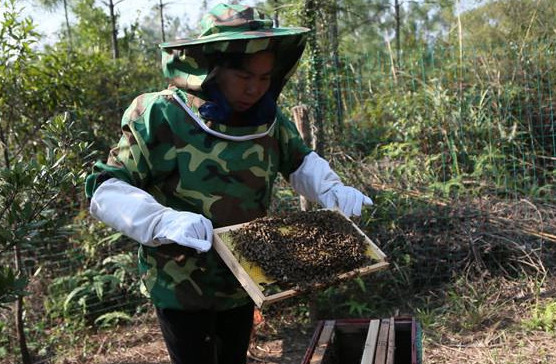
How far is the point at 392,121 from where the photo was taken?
5.61m

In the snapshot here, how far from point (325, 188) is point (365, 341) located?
98cm

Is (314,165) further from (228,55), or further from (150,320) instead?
(150,320)

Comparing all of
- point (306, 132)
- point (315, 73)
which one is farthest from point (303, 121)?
point (315, 73)

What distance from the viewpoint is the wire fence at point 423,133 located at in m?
4.25

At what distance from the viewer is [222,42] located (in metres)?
1.68

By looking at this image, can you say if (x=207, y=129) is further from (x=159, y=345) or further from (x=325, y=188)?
(x=159, y=345)

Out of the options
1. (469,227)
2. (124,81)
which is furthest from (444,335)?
(124,81)

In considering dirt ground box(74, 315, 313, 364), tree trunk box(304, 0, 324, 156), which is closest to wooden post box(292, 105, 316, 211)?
tree trunk box(304, 0, 324, 156)

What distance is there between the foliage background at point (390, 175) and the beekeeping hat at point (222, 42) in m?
0.89

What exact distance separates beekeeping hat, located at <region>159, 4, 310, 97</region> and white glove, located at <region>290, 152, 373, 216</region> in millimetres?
487

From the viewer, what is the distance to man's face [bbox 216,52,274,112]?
1.77 m

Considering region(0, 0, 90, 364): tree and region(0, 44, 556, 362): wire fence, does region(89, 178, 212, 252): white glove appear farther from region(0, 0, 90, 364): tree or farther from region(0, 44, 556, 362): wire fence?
region(0, 44, 556, 362): wire fence

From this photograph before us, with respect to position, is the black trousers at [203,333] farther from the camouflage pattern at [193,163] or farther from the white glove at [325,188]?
the white glove at [325,188]

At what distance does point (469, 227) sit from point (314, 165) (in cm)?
236
